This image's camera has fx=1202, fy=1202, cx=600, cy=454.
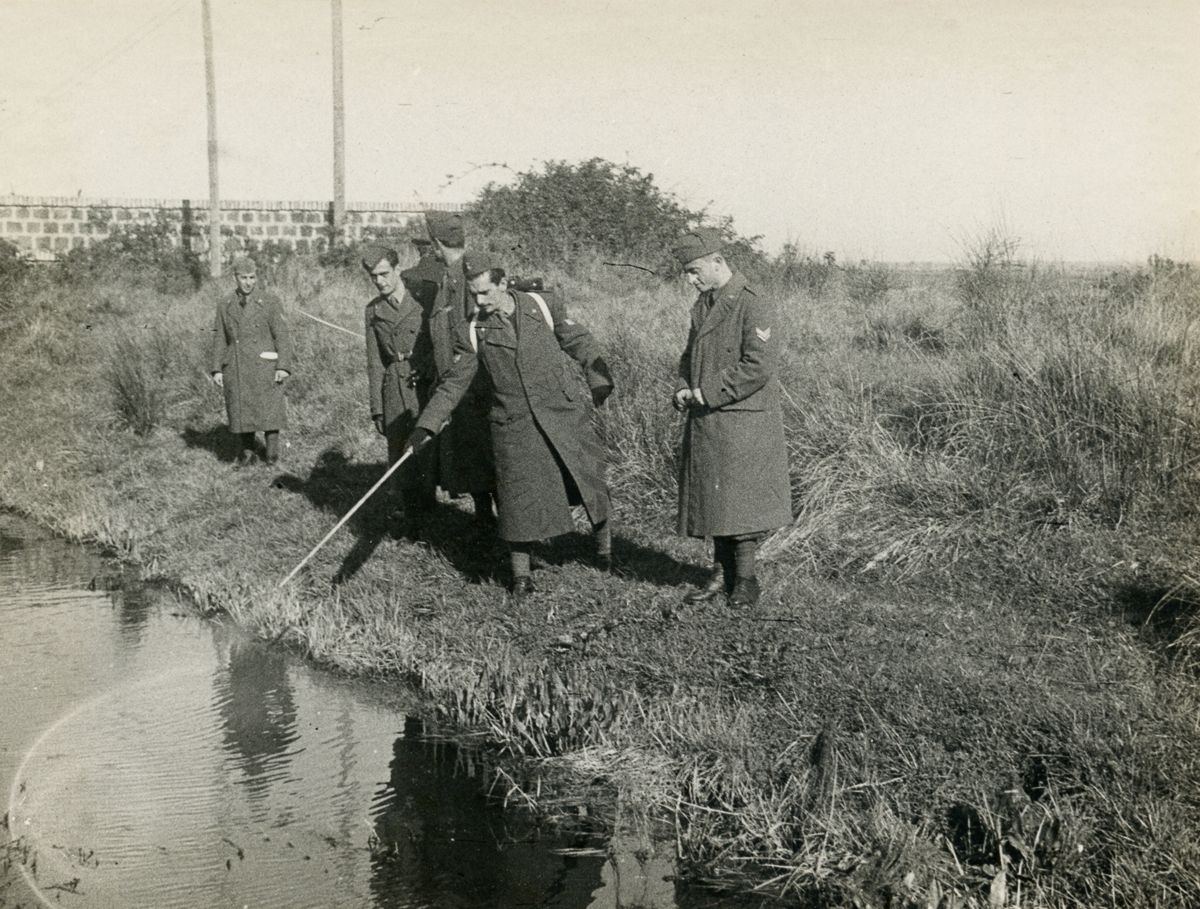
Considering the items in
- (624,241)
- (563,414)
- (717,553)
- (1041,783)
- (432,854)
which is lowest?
(432,854)


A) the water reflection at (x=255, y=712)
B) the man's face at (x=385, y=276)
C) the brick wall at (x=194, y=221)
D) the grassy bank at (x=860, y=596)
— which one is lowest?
the water reflection at (x=255, y=712)

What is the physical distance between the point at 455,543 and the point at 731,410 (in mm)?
2460

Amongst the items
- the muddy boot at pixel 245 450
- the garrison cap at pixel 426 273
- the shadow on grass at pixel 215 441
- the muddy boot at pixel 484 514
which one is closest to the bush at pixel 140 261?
the shadow on grass at pixel 215 441

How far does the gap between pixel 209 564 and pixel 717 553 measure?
360 centimetres

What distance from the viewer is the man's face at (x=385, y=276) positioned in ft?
24.8

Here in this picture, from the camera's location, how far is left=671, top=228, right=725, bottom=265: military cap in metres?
5.71

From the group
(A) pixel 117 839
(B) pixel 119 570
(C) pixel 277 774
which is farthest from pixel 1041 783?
(B) pixel 119 570

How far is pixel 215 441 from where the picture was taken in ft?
37.4

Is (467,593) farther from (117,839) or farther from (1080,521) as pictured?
(1080,521)

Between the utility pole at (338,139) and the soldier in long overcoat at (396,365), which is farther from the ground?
the utility pole at (338,139)

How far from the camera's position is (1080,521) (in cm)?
668

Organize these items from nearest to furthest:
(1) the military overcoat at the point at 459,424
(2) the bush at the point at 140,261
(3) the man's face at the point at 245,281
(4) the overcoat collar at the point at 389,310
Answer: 1. (1) the military overcoat at the point at 459,424
2. (4) the overcoat collar at the point at 389,310
3. (3) the man's face at the point at 245,281
4. (2) the bush at the point at 140,261

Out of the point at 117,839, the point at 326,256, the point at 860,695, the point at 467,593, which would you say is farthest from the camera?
the point at 326,256

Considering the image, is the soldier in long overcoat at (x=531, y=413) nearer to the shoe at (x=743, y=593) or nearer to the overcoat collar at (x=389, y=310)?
the shoe at (x=743, y=593)
